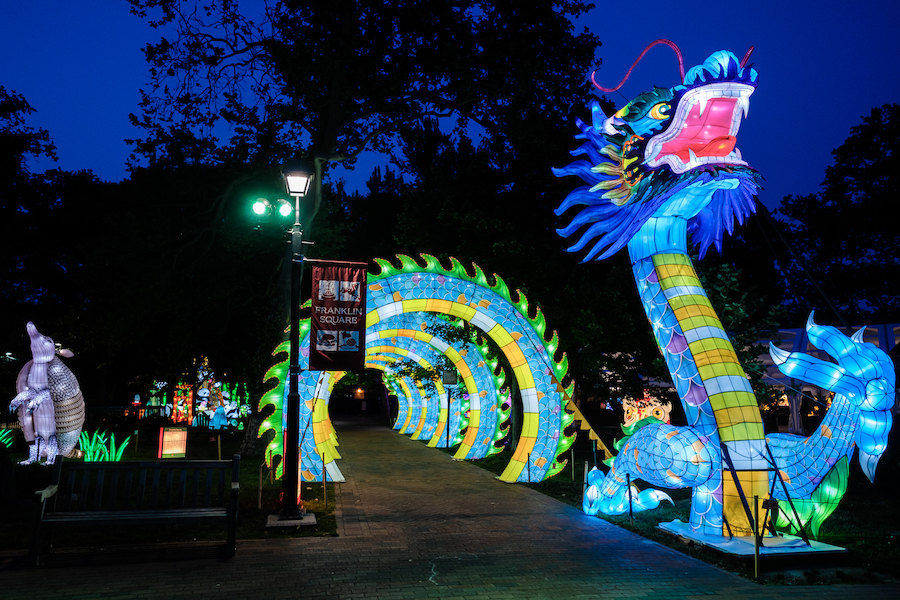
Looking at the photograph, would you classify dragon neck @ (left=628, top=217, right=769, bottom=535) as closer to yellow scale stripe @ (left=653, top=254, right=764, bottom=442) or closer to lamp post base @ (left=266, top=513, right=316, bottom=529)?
yellow scale stripe @ (left=653, top=254, right=764, bottom=442)

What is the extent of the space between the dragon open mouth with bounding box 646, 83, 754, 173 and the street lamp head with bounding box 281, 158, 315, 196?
4886mm

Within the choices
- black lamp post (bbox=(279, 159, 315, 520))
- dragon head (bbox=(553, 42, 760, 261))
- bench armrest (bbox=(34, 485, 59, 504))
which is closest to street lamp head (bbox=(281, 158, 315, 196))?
black lamp post (bbox=(279, 159, 315, 520))

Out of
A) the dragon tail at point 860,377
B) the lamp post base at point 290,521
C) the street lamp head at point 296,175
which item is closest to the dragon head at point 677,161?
the dragon tail at point 860,377

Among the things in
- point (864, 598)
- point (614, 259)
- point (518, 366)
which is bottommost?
point (864, 598)

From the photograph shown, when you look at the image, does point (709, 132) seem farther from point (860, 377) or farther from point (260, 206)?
point (260, 206)

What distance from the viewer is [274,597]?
599cm

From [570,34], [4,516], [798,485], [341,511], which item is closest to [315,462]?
[341,511]

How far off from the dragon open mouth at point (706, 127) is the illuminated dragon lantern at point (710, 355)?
0.01 meters

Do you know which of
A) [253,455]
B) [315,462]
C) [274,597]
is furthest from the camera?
[253,455]

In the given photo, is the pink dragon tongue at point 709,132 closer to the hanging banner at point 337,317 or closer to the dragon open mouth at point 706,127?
the dragon open mouth at point 706,127

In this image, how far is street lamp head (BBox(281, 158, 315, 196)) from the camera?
942 cm

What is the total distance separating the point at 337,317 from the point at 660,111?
5242 millimetres

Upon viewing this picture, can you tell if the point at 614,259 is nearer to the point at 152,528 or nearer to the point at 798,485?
the point at 798,485

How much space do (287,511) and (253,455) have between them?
10.00 m
